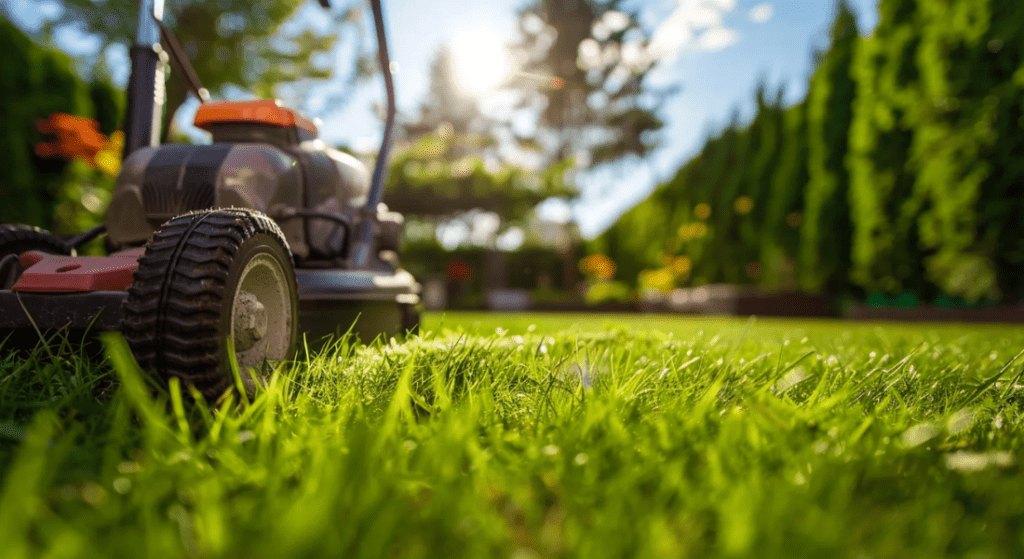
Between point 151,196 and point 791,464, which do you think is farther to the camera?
point 151,196

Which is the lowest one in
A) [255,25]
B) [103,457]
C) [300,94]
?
[103,457]

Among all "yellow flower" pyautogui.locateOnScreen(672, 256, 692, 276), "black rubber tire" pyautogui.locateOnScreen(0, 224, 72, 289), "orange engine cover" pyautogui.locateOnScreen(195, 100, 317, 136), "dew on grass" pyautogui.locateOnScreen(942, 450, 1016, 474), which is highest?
"orange engine cover" pyautogui.locateOnScreen(195, 100, 317, 136)

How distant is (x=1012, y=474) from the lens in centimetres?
96

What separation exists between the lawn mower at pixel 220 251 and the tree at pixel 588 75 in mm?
17836

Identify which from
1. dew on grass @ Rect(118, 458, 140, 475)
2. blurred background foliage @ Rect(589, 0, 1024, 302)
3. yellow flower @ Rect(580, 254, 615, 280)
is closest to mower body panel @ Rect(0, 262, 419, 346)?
dew on grass @ Rect(118, 458, 140, 475)

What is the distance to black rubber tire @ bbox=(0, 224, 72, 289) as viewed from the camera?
1812 mm

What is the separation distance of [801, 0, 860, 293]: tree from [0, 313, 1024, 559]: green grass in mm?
10313

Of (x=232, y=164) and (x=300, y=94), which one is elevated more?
(x=300, y=94)

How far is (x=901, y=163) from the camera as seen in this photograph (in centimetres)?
954

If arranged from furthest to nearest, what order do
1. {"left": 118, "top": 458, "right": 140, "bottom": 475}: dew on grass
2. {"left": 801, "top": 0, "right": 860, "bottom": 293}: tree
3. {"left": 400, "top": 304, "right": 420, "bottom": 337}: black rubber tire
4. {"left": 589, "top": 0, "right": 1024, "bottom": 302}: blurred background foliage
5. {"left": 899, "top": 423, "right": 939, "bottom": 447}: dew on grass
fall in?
1. {"left": 801, "top": 0, "right": 860, "bottom": 293}: tree
2. {"left": 589, "top": 0, "right": 1024, "bottom": 302}: blurred background foliage
3. {"left": 400, "top": 304, "right": 420, "bottom": 337}: black rubber tire
4. {"left": 899, "top": 423, "right": 939, "bottom": 447}: dew on grass
5. {"left": 118, "top": 458, "right": 140, "bottom": 475}: dew on grass

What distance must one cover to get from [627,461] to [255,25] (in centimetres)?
973

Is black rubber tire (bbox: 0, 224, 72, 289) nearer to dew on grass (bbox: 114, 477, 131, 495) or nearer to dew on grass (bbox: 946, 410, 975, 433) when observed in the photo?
dew on grass (bbox: 114, 477, 131, 495)

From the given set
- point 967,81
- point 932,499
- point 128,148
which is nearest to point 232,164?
point 128,148

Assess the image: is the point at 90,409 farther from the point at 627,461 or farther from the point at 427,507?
the point at 627,461
